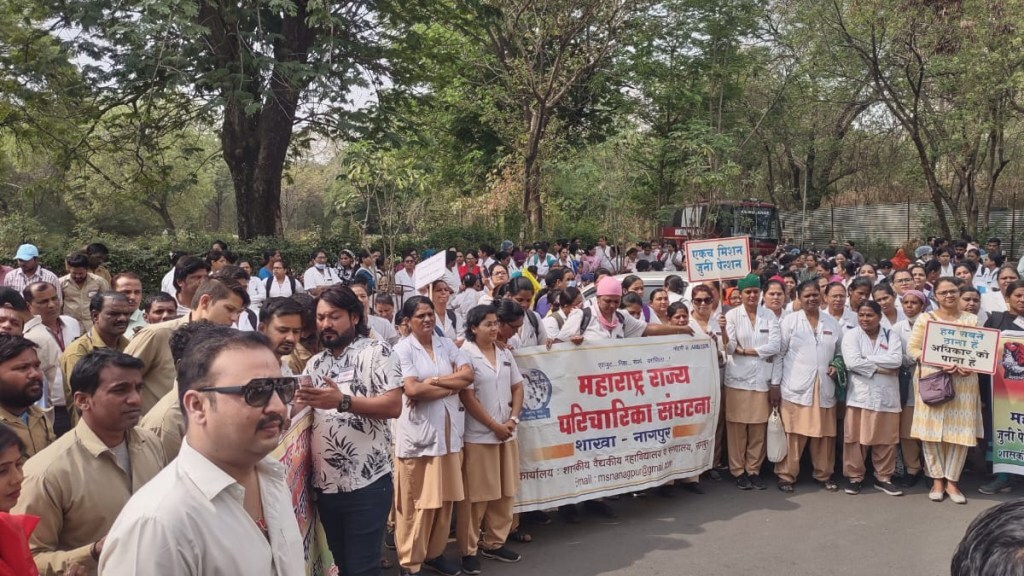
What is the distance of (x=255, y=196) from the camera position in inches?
690

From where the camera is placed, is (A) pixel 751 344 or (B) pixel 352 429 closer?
(B) pixel 352 429

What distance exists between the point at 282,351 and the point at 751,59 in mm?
24384

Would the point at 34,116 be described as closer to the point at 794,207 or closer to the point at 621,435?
the point at 621,435

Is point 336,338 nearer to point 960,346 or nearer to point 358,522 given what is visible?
point 358,522

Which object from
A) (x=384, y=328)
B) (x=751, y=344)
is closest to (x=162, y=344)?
(x=384, y=328)

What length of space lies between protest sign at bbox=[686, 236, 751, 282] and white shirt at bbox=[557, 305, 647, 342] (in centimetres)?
98

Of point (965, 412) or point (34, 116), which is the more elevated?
point (34, 116)

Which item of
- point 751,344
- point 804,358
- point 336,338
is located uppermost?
point 336,338

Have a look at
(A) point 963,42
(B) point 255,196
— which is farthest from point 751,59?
(B) point 255,196

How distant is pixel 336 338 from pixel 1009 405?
587 cm

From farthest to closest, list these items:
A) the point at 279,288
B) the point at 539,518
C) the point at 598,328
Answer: the point at 279,288
the point at 598,328
the point at 539,518

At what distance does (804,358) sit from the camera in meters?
6.83

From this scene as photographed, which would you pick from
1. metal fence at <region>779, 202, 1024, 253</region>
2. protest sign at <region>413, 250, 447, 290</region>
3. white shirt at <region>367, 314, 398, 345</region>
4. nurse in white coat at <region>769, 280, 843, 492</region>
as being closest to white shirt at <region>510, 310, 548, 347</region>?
protest sign at <region>413, 250, 447, 290</region>

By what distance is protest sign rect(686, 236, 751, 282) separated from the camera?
7336mm
